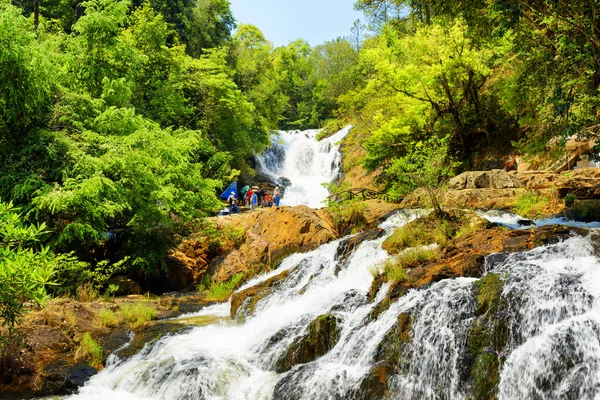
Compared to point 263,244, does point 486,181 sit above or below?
above

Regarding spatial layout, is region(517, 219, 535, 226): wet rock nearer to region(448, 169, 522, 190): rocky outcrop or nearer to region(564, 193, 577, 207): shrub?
region(564, 193, 577, 207): shrub

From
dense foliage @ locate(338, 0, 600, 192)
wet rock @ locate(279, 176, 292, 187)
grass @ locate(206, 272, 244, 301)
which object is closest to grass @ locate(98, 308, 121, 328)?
grass @ locate(206, 272, 244, 301)

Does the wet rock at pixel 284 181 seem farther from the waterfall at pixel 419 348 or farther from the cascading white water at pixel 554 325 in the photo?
the cascading white water at pixel 554 325

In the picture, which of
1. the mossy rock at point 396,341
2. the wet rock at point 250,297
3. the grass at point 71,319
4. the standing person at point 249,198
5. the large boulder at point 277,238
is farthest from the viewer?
the standing person at point 249,198

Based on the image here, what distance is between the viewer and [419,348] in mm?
6621

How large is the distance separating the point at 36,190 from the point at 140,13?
1829 centimetres

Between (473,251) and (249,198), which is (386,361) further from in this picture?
(249,198)

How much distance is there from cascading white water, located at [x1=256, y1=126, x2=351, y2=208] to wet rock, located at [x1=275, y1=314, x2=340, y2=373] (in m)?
20.4

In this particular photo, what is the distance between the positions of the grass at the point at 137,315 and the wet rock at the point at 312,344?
3966mm

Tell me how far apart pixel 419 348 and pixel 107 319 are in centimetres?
690

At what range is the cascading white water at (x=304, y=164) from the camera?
2944 centimetres

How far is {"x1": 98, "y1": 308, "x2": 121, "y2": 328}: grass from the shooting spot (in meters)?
9.85

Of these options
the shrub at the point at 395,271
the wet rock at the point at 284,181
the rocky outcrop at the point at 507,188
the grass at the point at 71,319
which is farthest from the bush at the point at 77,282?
the wet rock at the point at 284,181

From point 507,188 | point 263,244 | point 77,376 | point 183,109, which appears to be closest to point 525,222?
point 507,188
